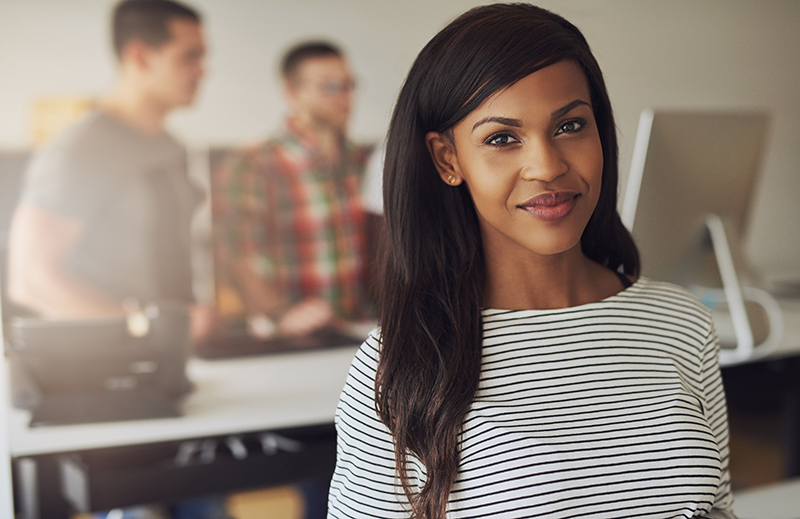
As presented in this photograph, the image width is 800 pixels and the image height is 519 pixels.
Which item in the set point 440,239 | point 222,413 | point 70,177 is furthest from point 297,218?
point 440,239

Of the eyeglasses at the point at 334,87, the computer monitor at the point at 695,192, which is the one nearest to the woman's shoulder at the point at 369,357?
the computer monitor at the point at 695,192

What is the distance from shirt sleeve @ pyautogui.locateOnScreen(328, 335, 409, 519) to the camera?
2.81 feet

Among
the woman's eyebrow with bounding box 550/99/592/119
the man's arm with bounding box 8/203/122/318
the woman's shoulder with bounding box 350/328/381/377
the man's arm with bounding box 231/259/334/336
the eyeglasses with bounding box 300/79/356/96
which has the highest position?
the eyeglasses with bounding box 300/79/356/96

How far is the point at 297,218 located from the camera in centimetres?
319

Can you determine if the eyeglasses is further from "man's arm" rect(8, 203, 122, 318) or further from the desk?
the desk

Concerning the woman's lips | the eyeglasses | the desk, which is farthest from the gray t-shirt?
the woman's lips

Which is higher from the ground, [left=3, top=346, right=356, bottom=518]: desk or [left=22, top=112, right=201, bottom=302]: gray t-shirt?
[left=22, top=112, right=201, bottom=302]: gray t-shirt

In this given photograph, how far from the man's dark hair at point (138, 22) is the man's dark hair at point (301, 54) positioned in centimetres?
57

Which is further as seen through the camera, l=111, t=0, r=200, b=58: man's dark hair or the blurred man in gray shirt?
l=111, t=0, r=200, b=58: man's dark hair

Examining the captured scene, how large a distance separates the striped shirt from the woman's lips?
5.9 inches

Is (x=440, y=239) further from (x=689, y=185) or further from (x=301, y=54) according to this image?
(x=301, y=54)

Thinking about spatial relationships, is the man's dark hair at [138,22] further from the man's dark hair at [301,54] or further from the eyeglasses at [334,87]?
the eyeglasses at [334,87]

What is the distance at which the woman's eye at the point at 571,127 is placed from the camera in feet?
2.80

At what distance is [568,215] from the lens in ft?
2.83
